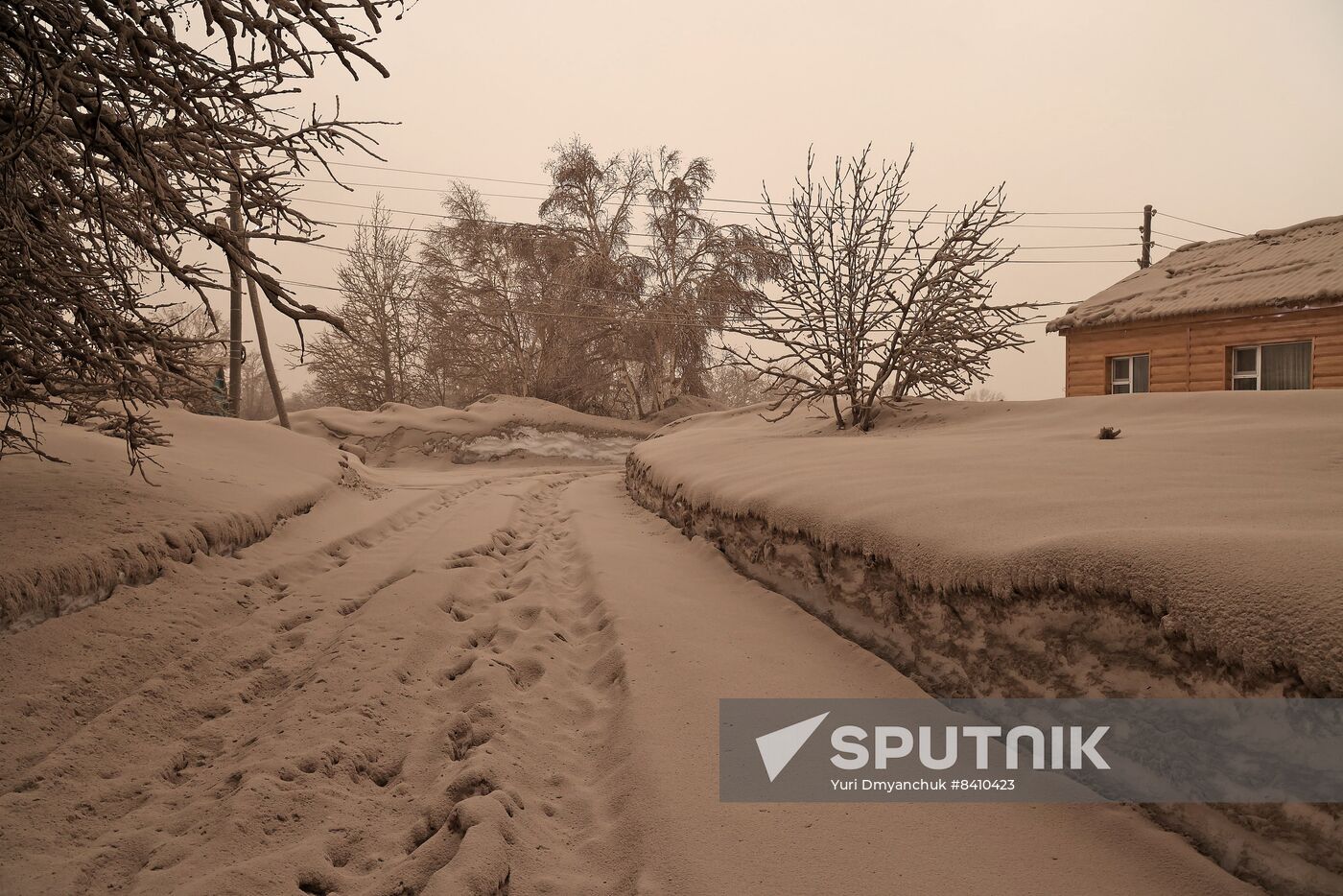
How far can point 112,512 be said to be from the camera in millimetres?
3795

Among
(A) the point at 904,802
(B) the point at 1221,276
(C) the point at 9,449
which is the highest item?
(B) the point at 1221,276

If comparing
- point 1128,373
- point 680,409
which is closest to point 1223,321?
point 1128,373

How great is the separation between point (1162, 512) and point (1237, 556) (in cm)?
62

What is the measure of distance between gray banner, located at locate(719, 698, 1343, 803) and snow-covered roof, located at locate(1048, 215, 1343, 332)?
40.8 feet

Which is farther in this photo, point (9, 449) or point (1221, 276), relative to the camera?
point (1221, 276)

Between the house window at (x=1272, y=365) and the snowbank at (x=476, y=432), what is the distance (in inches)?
496

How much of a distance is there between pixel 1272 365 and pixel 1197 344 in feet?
3.60

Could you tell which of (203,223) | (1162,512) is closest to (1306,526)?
(1162,512)

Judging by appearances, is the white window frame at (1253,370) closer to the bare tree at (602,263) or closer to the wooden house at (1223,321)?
the wooden house at (1223,321)

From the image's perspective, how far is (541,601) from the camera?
12.5ft

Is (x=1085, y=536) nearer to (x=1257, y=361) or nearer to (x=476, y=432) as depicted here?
(x=1257, y=361)

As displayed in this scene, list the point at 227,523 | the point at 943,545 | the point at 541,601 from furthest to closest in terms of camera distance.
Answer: the point at 227,523
the point at 541,601
the point at 943,545

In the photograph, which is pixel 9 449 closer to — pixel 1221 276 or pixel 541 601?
pixel 541 601

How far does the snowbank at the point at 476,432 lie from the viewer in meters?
15.5
